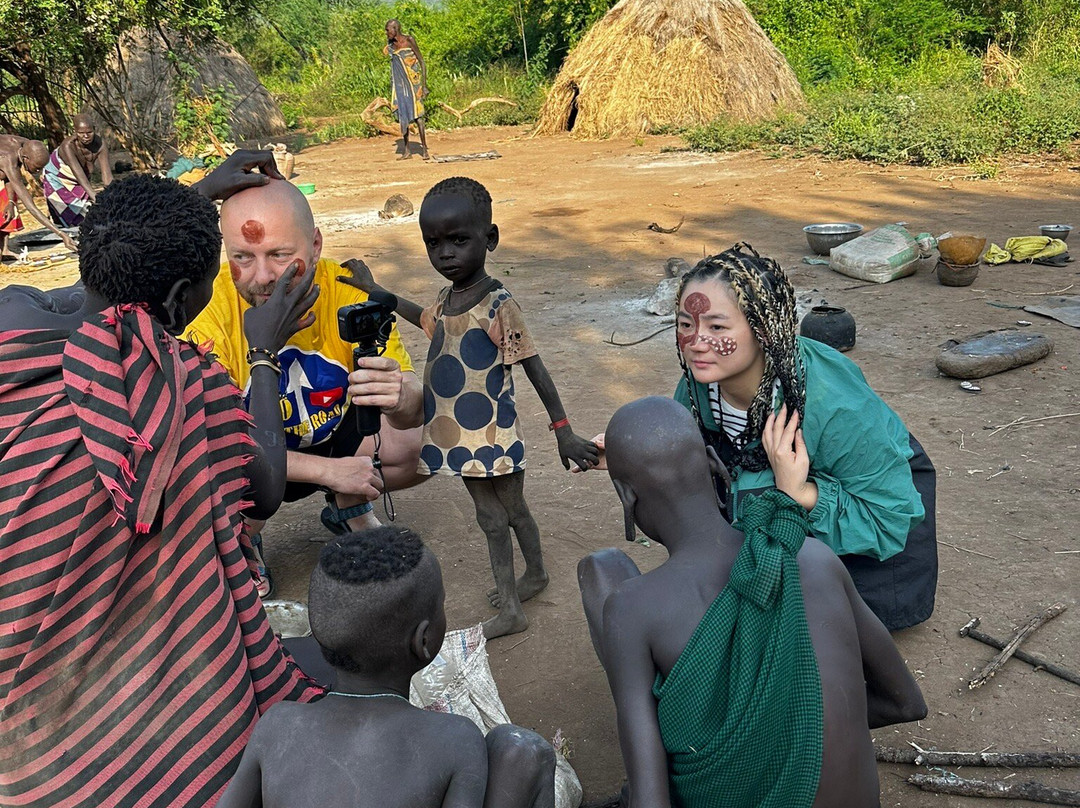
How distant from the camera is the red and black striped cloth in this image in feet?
5.46

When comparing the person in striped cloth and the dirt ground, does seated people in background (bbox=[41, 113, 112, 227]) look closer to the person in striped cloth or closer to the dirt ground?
the dirt ground

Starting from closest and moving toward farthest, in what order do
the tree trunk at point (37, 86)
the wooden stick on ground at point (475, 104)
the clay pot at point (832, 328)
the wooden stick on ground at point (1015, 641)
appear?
the wooden stick on ground at point (1015, 641)
the clay pot at point (832, 328)
the tree trunk at point (37, 86)
the wooden stick on ground at point (475, 104)

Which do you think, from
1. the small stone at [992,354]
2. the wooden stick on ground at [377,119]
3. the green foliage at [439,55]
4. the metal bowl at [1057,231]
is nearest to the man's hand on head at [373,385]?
the small stone at [992,354]

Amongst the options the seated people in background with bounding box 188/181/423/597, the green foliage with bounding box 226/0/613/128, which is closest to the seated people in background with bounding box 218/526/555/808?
the seated people in background with bounding box 188/181/423/597

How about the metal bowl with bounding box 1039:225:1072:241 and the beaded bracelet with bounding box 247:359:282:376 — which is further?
the metal bowl with bounding box 1039:225:1072:241

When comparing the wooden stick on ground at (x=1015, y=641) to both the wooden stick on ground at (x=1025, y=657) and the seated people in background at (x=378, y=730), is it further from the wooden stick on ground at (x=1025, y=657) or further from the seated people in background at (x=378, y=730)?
the seated people in background at (x=378, y=730)

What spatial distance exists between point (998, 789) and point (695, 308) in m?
1.45

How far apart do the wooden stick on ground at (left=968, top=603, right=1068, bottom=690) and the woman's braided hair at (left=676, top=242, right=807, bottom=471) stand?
97 centimetres

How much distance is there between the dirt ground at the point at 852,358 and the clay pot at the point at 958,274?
84 millimetres

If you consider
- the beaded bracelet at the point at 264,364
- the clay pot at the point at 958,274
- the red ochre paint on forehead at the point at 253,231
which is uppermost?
the red ochre paint on forehead at the point at 253,231

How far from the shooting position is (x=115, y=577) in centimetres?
171

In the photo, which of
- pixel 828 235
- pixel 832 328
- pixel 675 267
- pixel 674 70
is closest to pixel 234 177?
pixel 832 328

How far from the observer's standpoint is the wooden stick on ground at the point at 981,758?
245 cm

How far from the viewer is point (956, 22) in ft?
58.7
